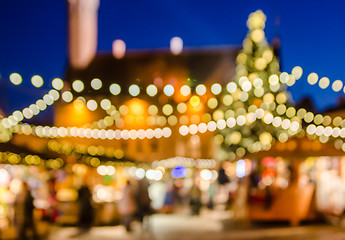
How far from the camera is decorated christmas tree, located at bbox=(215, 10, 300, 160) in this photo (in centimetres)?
3559

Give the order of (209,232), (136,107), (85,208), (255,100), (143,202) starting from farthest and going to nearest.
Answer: (136,107) → (255,100) → (85,208) → (143,202) → (209,232)

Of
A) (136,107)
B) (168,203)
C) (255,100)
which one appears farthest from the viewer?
(136,107)

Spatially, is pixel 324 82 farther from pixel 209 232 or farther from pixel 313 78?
pixel 209 232

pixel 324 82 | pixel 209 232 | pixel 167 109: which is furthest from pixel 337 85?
pixel 167 109

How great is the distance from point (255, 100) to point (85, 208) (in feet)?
63.4

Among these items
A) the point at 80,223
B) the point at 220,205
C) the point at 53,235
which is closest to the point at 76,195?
the point at 80,223

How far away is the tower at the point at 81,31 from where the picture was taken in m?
54.1

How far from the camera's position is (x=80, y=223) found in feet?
63.5

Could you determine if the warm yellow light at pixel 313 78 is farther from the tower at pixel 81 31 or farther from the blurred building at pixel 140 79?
the tower at pixel 81 31

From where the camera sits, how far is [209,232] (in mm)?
16562

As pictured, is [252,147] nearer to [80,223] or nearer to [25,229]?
[80,223]

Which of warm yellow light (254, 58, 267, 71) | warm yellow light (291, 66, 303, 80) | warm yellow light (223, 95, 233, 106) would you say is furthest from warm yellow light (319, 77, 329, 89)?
warm yellow light (223, 95, 233, 106)

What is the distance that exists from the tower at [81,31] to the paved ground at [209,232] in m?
37.2

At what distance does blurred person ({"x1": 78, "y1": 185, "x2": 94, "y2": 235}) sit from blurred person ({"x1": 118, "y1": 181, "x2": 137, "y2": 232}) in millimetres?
2446
